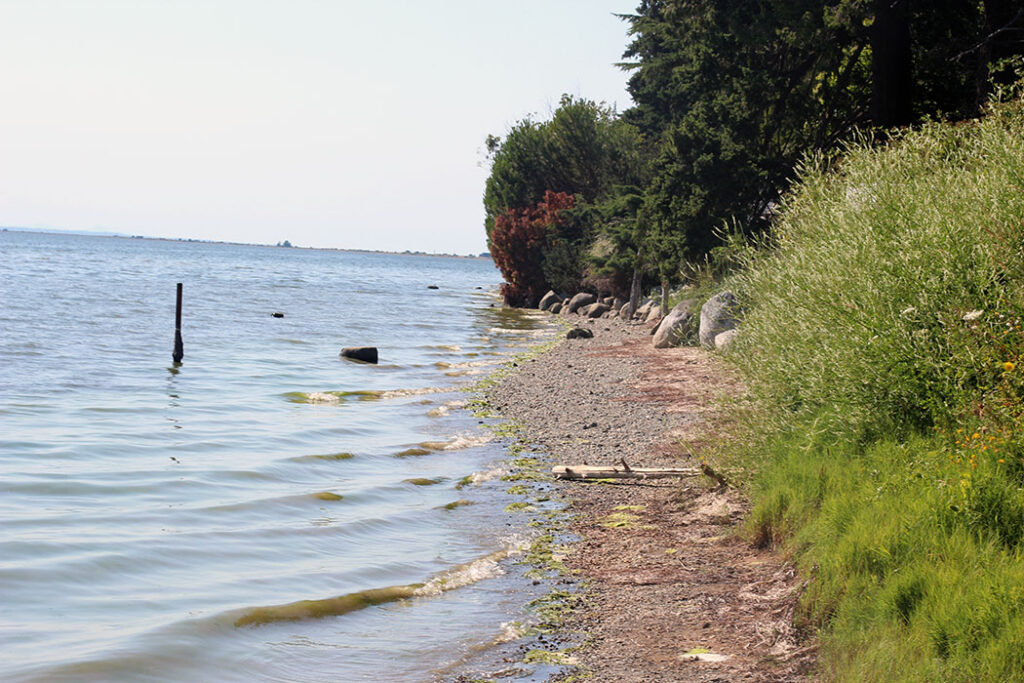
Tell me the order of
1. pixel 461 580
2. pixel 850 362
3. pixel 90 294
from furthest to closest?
pixel 90 294 < pixel 461 580 < pixel 850 362

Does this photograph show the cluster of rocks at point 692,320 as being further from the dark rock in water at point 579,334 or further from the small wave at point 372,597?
the small wave at point 372,597

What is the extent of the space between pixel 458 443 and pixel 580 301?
3757 centimetres

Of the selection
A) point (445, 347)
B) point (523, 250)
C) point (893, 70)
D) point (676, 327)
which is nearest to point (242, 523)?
point (893, 70)

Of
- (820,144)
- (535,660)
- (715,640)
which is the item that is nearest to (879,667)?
(715,640)

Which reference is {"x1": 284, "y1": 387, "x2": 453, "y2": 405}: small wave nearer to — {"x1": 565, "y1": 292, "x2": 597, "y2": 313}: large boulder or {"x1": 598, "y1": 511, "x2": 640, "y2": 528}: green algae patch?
{"x1": 598, "y1": 511, "x2": 640, "y2": 528}: green algae patch

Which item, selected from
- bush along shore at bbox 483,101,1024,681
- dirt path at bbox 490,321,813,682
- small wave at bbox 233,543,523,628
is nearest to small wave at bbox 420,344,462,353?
dirt path at bbox 490,321,813,682

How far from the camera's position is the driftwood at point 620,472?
38.0 ft

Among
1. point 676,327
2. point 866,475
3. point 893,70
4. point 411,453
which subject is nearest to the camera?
point 866,475

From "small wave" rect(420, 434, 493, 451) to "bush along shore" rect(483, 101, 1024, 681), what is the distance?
427 centimetres

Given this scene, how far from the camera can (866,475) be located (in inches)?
295

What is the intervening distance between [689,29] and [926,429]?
1956 centimetres

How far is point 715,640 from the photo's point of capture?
6875mm

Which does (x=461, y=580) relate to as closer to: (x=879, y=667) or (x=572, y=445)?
(x=879, y=667)

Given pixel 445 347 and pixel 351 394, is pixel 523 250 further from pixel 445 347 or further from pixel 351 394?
pixel 351 394
